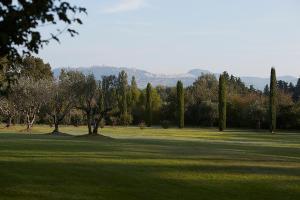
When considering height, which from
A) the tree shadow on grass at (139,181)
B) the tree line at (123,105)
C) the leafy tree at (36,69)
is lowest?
the tree shadow on grass at (139,181)

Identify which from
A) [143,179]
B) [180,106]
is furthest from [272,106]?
[143,179]

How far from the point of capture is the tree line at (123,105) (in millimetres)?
65500

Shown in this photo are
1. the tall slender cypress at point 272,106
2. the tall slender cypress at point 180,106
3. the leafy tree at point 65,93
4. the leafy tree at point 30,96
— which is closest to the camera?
the leafy tree at point 65,93

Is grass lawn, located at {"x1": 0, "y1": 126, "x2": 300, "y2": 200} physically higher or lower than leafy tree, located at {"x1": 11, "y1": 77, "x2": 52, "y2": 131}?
lower

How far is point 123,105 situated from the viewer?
340ft

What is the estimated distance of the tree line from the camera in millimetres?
65500

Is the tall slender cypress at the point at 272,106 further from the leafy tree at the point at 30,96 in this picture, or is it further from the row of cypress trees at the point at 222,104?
the leafy tree at the point at 30,96

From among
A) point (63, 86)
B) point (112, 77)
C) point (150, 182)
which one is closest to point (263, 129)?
point (112, 77)

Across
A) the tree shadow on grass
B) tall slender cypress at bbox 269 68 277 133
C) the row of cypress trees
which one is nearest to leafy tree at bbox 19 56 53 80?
the row of cypress trees

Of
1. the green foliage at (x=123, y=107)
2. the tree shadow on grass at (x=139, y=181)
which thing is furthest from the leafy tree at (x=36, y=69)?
the tree shadow on grass at (x=139, y=181)

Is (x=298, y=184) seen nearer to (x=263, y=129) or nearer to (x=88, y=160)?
(x=88, y=160)

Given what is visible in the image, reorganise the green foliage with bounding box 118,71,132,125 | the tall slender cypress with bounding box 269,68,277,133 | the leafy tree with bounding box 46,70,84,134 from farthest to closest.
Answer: the green foliage with bounding box 118,71,132,125
the tall slender cypress with bounding box 269,68,277,133
the leafy tree with bounding box 46,70,84,134

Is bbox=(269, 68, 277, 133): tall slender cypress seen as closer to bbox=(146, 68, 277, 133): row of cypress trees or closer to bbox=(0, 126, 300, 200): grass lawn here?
bbox=(146, 68, 277, 133): row of cypress trees

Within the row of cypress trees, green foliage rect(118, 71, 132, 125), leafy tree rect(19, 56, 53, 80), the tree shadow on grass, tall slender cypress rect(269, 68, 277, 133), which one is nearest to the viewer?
the tree shadow on grass
